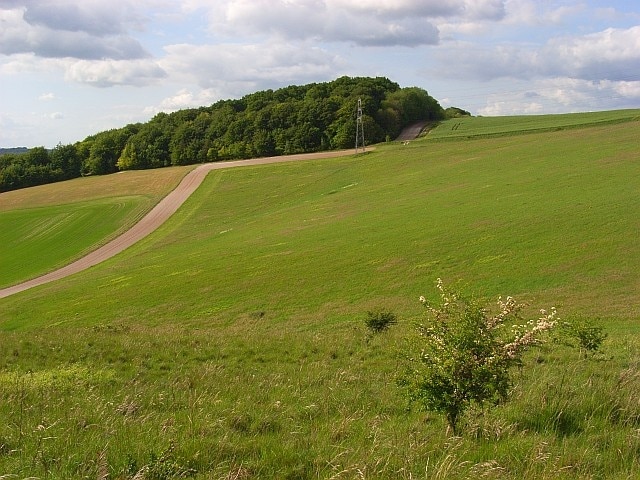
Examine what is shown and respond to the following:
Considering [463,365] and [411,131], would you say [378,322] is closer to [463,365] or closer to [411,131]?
[463,365]

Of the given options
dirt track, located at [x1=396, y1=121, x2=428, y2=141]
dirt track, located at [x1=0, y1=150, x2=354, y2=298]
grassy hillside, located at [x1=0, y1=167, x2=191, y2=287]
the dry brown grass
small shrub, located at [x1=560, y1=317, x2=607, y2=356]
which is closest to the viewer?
small shrub, located at [x1=560, y1=317, x2=607, y2=356]

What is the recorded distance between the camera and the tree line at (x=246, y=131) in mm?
109062

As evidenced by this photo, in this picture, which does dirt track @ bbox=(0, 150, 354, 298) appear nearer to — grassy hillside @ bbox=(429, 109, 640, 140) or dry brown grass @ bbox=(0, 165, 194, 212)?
dry brown grass @ bbox=(0, 165, 194, 212)

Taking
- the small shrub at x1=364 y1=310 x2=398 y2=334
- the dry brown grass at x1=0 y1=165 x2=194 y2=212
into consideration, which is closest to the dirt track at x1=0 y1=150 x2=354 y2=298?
the dry brown grass at x1=0 y1=165 x2=194 y2=212

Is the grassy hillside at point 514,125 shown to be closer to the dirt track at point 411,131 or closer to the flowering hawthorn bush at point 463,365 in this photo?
the dirt track at point 411,131

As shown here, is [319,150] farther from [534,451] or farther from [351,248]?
[534,451]

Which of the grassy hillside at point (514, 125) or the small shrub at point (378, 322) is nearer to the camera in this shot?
the small shrub at point (378, 322)

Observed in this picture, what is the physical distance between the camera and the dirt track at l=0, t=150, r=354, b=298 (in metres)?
47.8

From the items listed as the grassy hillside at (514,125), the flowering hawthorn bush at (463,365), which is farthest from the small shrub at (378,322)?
the grassy hillside at (514,125)

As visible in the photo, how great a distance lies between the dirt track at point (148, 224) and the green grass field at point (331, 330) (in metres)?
2.76

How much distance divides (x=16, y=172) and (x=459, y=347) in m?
139

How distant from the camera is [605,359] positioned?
11359 mm

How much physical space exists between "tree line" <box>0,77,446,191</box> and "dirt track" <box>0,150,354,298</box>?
1156 centimetres

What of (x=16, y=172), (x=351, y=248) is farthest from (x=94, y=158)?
(x=351, y=248)
